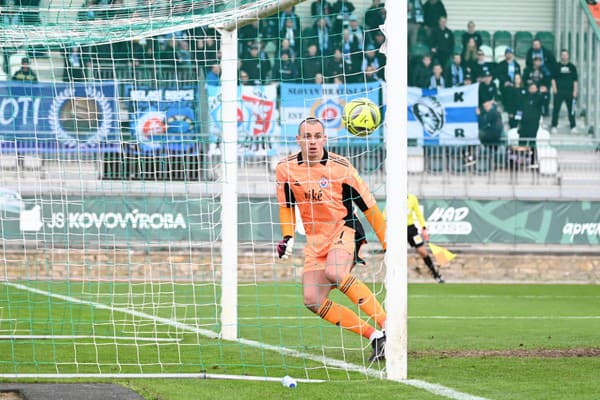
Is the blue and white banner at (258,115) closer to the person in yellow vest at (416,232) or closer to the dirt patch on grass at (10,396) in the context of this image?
the person in yellow vest at (416,232)

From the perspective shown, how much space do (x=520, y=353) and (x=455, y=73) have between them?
1581cm

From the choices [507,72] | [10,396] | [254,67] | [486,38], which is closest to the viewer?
[10,396]

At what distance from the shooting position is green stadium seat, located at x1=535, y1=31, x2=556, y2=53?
27167mm

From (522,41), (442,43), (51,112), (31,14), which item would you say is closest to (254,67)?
(51,112)

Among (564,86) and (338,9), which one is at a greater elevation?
(338,9)

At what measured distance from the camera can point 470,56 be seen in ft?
82.5

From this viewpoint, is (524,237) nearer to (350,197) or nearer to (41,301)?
(41,301)

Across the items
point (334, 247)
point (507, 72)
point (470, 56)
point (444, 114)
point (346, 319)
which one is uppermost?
point (470, 56)

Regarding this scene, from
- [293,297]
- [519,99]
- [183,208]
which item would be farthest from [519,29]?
[293,297]

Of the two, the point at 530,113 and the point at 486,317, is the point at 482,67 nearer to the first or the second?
the point at 530,113

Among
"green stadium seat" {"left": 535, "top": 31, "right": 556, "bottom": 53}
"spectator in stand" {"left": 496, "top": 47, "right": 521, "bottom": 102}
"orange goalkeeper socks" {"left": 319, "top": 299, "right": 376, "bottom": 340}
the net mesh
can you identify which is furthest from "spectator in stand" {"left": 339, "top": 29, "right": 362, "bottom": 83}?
"orange goalkeeper socks" {"left": 319, "top": 299, "right": 376, "bottom": 340}

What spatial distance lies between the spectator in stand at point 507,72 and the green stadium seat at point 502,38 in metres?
1.74

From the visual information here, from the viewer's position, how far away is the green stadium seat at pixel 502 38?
2725cm

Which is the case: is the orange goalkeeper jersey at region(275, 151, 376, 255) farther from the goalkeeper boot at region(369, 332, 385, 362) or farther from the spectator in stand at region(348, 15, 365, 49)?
the spectator in stand at region(348, 15, 365, 49)
